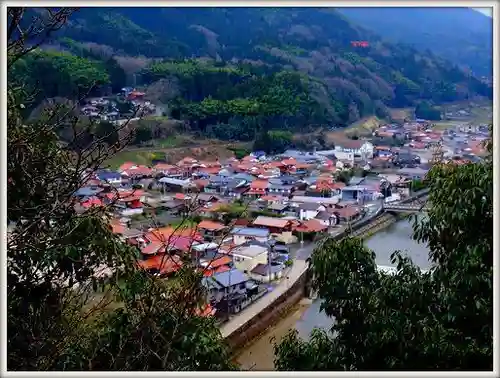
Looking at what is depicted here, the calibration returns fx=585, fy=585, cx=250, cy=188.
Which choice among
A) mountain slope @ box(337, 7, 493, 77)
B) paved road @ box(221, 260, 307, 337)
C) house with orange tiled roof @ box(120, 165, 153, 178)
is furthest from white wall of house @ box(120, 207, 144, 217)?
mountain slope @ box(337, 7, 493, 77)

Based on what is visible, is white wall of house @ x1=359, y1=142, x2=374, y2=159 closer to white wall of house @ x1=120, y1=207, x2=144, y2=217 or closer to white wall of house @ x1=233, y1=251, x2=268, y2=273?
white wall of house @ x1=120, y1=207, x2=144, y2=217

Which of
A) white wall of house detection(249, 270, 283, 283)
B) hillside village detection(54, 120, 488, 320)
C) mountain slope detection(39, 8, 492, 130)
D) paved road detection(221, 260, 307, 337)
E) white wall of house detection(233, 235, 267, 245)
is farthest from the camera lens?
mountain slope detection(39, 8, 492, 130)

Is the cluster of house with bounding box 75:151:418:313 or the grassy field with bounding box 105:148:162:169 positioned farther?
the grassy field with bounding box 105:148:162:169

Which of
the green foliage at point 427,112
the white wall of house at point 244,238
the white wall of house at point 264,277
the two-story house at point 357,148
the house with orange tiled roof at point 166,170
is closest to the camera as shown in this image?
the white wall of house at point 264,277

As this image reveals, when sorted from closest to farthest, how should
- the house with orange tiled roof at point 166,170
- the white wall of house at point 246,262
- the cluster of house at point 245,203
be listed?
the cluster of house at point 245,203
the white wall of house at point 246,262
the house with orange tiled roof at point 166,170

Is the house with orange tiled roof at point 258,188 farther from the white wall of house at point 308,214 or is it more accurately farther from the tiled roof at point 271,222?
the tiled roof at point 271,222

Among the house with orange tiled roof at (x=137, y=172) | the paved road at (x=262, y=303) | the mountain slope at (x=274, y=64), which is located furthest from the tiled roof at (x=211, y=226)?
the mountain slope at (x=274, y=64)
